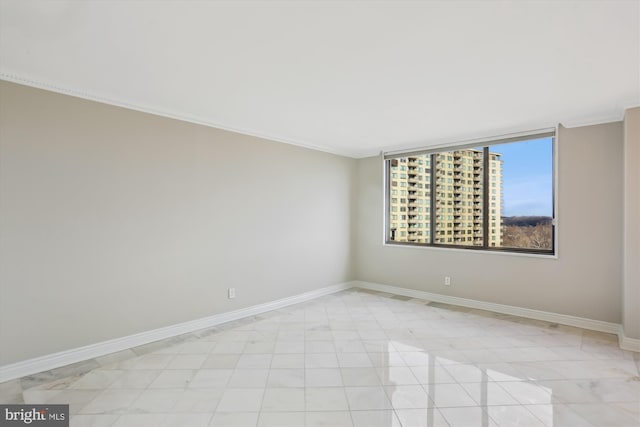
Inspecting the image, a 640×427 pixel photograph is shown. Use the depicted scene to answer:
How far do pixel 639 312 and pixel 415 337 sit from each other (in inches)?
81.7

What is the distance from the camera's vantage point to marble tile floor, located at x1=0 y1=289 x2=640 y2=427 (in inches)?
81.6

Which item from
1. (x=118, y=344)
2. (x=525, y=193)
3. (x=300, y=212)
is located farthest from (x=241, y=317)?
(x=525, y=193)

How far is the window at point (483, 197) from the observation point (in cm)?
401

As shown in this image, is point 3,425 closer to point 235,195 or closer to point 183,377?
point 183,377

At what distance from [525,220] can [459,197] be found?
3.03 ft

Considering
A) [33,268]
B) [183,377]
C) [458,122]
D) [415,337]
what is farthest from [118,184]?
[458,122]

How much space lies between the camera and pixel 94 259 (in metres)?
2.92

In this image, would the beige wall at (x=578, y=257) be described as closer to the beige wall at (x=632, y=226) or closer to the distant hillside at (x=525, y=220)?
the distant hillside at (x=525, y=220)

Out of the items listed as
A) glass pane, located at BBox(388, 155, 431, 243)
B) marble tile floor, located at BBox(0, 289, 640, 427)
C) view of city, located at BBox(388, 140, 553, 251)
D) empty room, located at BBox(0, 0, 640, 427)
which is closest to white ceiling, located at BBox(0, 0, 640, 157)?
empty room, located at BBox(0, 0, 640, 427)

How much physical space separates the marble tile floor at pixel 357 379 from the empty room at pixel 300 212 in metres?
0.02
